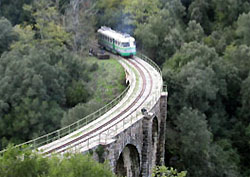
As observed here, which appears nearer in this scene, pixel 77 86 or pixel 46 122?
pixel 46 122

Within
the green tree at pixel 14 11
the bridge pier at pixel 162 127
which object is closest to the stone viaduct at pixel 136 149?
the bridge pier at pixel 162 127

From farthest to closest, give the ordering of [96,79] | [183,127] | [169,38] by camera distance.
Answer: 1. [169,38]
2. [96,79]
3. [183,127]

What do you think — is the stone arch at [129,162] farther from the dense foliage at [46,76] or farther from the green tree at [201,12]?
the green tree at [201,12]

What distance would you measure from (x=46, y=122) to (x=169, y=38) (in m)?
26.7

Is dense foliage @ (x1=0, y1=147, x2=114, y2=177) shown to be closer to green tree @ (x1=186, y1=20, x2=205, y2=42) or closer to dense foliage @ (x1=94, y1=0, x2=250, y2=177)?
dense foliage @ (x1=94, y1=0, x2=250, y2=177)

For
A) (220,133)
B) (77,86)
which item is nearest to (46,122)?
(77,86)

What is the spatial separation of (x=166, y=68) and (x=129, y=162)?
78.7ft

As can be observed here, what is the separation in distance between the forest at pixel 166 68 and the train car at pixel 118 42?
8.42 feet

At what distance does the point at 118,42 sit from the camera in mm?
62500

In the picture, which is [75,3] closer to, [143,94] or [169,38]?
[169,38]

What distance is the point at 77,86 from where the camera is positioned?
5550cm

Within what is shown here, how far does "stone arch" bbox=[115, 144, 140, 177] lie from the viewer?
3506 centimetres

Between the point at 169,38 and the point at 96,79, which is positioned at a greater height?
the point at 169,38

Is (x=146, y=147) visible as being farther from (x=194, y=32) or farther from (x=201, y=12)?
(x=201, y=12)
